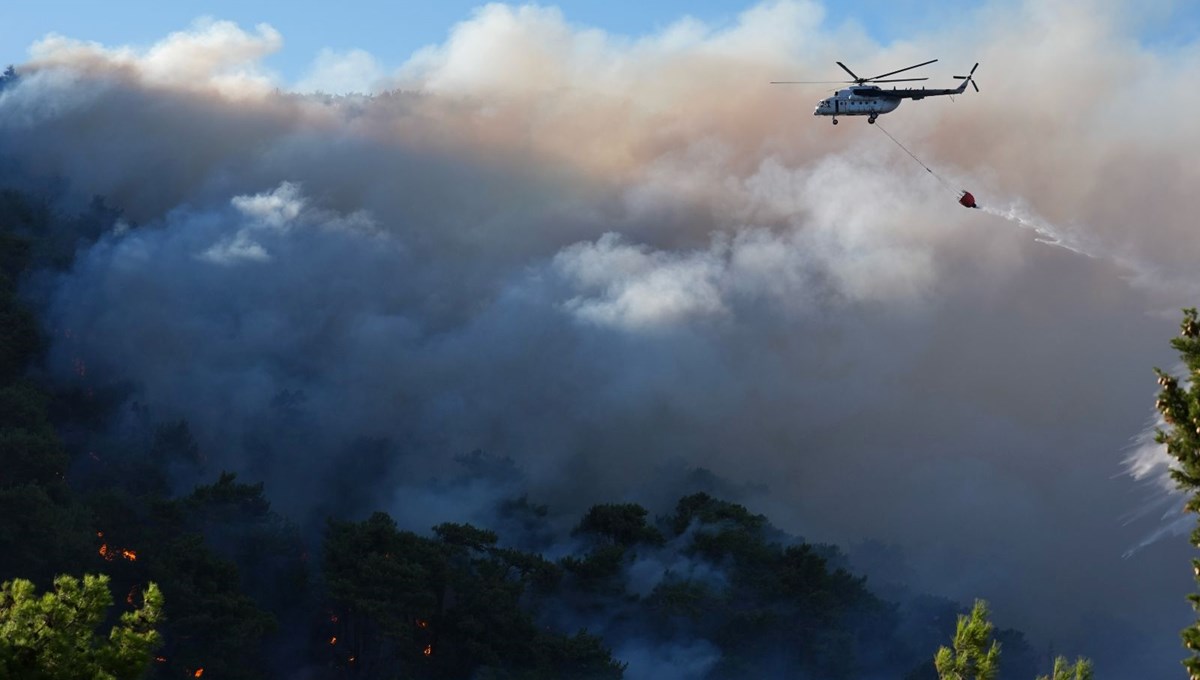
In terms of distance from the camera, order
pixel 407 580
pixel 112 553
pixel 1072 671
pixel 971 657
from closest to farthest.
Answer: pixel 1072 671 → pixel 971 657 → pixel 407 580 → pixel 112 553

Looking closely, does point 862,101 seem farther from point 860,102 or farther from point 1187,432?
point 1187,432

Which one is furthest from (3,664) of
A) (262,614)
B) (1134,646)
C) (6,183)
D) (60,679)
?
(6,183)

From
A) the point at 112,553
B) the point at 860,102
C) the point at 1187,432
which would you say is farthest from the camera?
the point at 860,102

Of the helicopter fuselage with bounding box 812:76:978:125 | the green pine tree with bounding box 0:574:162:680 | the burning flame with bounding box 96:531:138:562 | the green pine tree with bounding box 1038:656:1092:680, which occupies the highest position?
the helicopter fuselage with bounding box 812:76:978:125

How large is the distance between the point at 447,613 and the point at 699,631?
2044cm

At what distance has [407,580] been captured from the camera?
9381 centimetres

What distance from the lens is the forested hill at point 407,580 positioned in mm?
91062

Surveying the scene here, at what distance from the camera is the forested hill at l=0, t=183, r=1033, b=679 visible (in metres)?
91.1

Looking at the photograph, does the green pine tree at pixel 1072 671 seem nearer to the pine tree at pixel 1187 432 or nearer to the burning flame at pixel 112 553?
the pine tree at pixel 1187 432

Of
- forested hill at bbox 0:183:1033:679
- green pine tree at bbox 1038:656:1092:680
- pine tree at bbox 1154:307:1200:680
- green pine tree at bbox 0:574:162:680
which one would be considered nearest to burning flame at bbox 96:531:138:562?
forested hill at bbox 0:183:1033:679

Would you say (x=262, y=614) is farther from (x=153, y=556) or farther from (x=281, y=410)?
(x=281, y=410)

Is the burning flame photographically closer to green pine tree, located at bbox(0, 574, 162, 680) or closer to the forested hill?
the forested hill

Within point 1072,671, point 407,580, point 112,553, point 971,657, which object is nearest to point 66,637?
point 971,657

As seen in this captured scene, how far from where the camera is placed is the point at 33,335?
126062 millimetres
